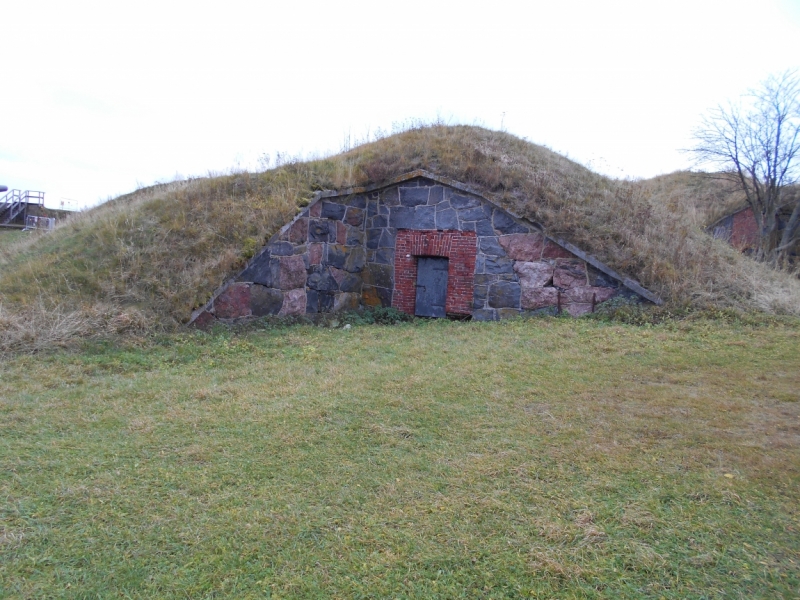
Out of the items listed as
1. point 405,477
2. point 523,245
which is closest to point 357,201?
point 523,245

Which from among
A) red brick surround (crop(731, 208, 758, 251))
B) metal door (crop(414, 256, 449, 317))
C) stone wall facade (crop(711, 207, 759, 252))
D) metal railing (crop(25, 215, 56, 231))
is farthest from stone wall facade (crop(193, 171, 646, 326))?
metal railing (crop(25, 215, 56, 231))

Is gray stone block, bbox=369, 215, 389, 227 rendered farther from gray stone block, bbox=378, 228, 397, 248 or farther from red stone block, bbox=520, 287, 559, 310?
red stone block, bbox=520, 287, 559, 310

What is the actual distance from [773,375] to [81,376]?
312 inches

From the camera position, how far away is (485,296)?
32.6 ft

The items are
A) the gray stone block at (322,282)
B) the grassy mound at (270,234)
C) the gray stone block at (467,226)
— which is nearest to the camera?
the grassy mound at (270,234)

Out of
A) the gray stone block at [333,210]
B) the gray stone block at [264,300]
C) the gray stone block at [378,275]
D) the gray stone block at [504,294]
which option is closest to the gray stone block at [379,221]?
the gray stone block at [333,210]

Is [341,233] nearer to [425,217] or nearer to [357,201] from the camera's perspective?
[357,201]

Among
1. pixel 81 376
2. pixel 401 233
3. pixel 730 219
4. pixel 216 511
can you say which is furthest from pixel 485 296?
pixel 730 219

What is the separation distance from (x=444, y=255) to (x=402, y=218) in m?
1.23

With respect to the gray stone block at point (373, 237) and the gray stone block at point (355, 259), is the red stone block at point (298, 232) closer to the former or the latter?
the gray stone block at point (355, 259)

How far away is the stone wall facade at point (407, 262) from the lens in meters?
9.16

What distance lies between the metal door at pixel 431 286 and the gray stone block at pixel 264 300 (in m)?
2.89

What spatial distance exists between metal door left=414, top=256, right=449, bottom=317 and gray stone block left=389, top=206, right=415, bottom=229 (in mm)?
761

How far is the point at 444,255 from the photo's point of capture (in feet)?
34.0
